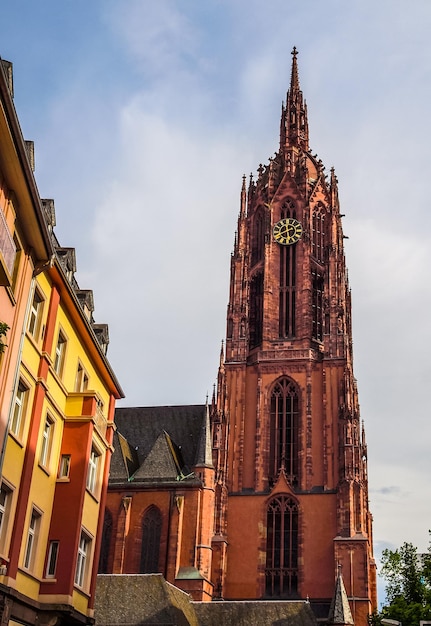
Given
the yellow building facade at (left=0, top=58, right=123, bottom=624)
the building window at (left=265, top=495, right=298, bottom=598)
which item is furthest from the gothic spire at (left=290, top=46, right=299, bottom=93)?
the yellow building facade at (left=0, top=58, right=123, bottom=624)

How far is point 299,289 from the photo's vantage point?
58.8 m

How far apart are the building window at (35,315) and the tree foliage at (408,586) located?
22.7 meters

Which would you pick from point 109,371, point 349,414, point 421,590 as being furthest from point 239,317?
point 109,371

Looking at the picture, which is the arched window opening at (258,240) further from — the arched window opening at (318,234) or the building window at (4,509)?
the building window at (4,509)

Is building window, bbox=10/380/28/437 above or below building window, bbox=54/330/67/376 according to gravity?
below

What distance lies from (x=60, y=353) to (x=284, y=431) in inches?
1335

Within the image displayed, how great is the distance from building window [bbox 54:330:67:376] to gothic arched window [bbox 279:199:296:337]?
3661cm

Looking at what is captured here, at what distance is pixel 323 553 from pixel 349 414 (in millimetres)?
8623

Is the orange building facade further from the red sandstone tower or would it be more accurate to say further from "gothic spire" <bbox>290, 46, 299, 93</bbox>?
"gothic spire" <bbox>290, 46, 299, 93</bbox>

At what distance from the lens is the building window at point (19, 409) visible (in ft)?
60.0

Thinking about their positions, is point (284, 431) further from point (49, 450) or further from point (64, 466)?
point (49, 450)

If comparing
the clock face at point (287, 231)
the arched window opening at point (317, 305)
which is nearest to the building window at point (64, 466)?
the arched window opening at point (317, 305)

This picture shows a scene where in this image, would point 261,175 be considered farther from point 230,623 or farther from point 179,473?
point 230,623

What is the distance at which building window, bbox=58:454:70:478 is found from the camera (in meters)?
20.9
